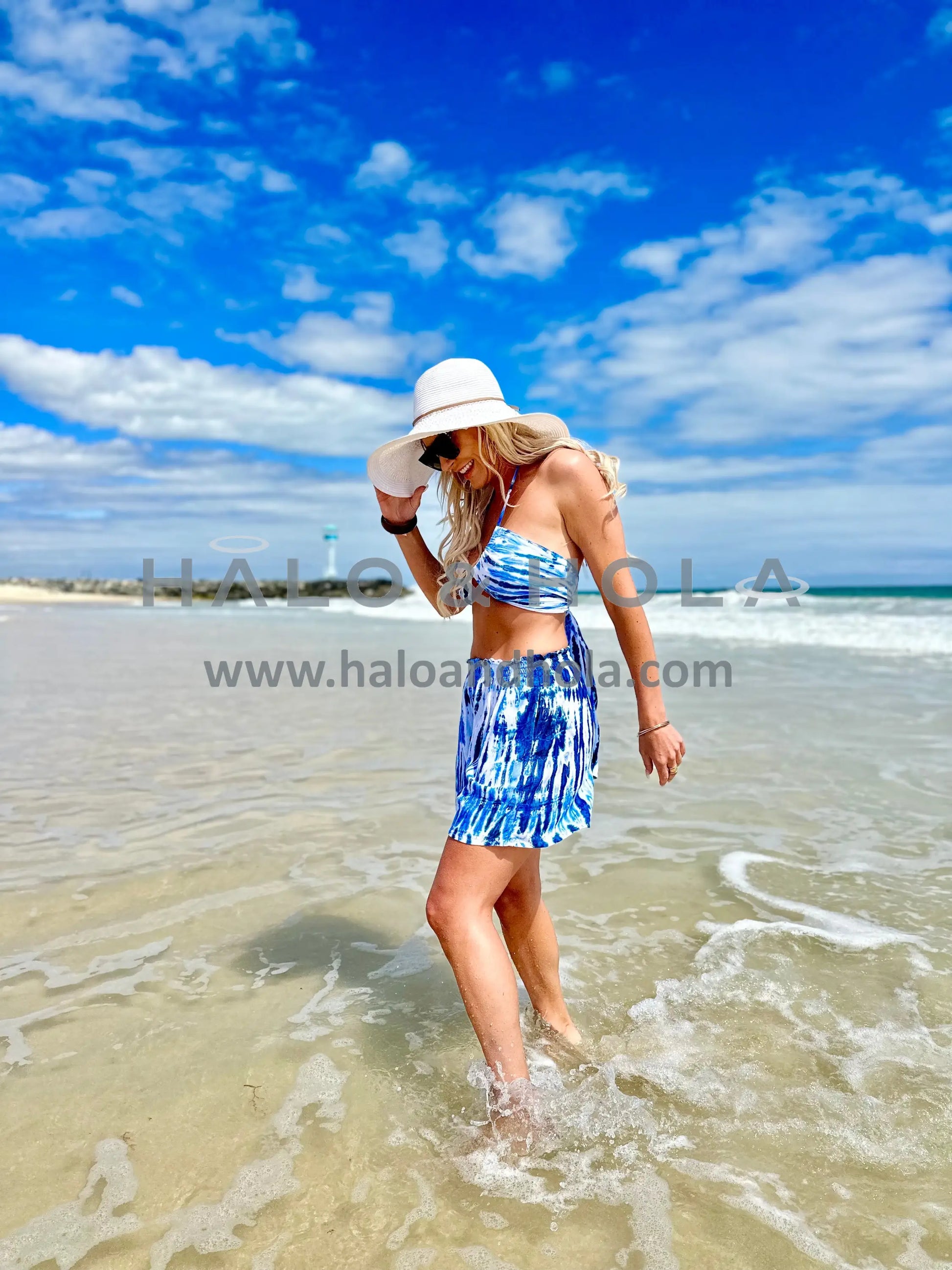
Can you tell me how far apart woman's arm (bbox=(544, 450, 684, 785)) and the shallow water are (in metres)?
1.08

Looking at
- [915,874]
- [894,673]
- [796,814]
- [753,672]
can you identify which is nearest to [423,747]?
[796,814]

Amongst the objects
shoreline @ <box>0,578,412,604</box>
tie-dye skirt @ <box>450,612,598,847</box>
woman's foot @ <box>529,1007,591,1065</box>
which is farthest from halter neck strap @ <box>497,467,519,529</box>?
shoreline @ <box>0,578,412,604</box>

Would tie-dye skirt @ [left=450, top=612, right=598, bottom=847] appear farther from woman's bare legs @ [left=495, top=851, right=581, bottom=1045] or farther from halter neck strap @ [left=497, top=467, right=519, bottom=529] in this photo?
halter neck strap @ [left=497, top=467, right=519, bottom=529]

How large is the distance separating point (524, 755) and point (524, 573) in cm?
54

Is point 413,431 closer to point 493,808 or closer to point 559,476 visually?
point 559,476

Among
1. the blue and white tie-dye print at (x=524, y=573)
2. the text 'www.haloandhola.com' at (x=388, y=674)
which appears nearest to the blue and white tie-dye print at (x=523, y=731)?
the blue and white tie-dye print at (x=524, y=573)

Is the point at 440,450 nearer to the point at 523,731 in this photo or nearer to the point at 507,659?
the point at 507,659

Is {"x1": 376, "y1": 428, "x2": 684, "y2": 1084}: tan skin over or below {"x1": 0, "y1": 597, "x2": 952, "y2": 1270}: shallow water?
over

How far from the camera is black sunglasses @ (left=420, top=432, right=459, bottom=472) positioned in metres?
2.60

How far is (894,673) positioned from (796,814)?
7.94 metres

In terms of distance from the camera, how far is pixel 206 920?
3748 millimetres

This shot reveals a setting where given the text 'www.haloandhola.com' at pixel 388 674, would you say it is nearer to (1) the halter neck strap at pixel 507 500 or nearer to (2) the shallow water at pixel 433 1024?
(2) the shallow water at pixel 433 1024

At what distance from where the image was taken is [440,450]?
2627 mm

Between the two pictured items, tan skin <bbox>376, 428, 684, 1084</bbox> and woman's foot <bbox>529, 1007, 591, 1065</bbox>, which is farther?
woman's foot <bbox>529, 1007, 591, 1065</bbox>
